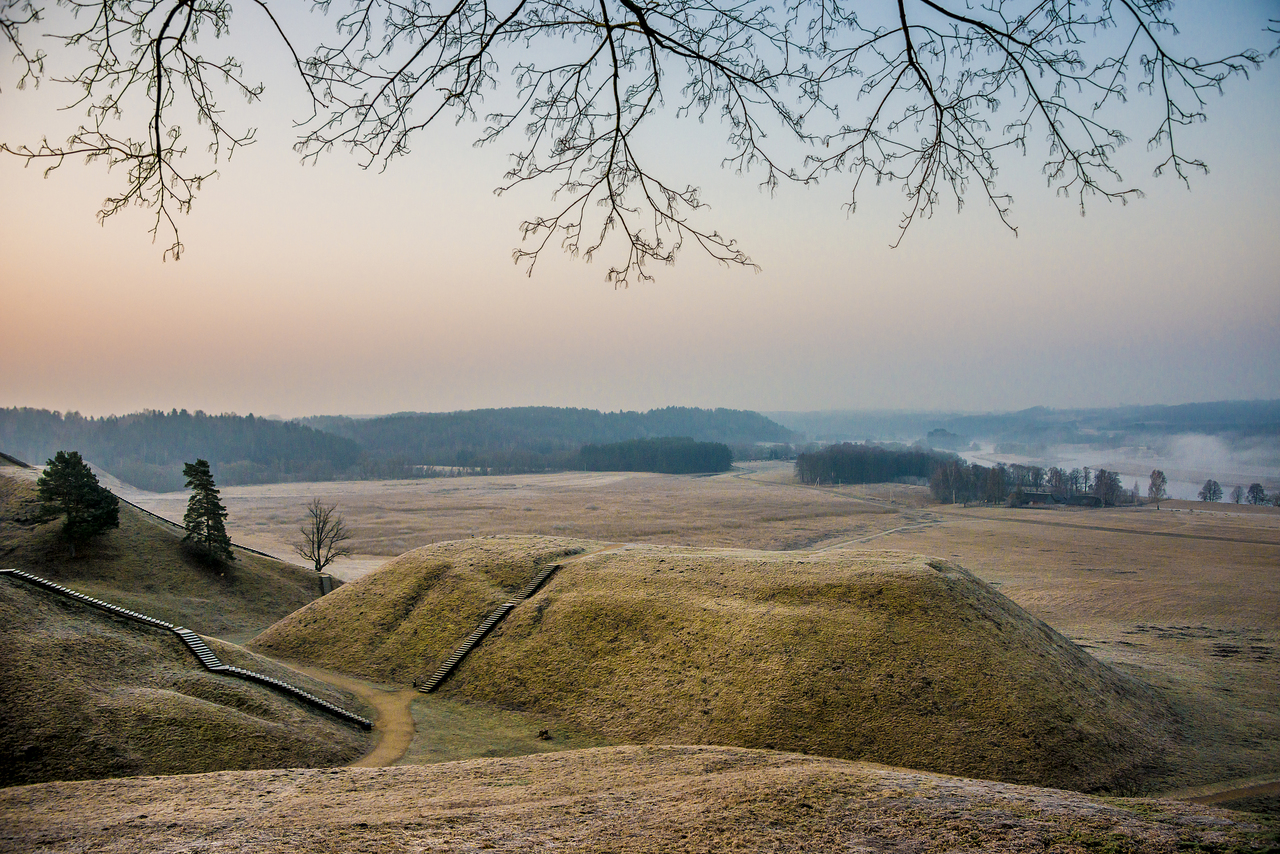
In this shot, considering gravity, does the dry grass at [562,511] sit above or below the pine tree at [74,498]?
below

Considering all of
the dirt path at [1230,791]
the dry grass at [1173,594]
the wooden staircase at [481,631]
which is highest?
the wooden staircase at [481,631]

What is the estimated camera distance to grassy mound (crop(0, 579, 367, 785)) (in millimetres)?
20016

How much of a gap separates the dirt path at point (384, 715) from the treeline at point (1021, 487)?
110 meters

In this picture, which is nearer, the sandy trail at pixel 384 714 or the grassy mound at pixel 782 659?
the grassy mound at pixel 782 659

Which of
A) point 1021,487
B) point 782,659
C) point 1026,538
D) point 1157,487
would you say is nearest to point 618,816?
point 782,659

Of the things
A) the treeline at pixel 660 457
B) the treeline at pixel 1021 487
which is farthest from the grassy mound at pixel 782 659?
the treeline at pixel 660 457

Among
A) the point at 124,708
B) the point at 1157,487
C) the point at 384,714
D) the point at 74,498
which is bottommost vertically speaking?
the point at 384,714

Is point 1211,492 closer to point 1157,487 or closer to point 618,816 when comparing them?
point 1157,487

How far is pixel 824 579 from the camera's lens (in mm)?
33688

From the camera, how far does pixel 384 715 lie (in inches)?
1158

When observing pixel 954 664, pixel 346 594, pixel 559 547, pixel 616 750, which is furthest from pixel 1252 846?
pixel 346 594

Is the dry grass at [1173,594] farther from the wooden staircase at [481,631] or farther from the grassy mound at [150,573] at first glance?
the grassy mound at [150,573]

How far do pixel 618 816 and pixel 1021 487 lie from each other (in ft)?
413

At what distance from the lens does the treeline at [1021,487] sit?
11144 cm
